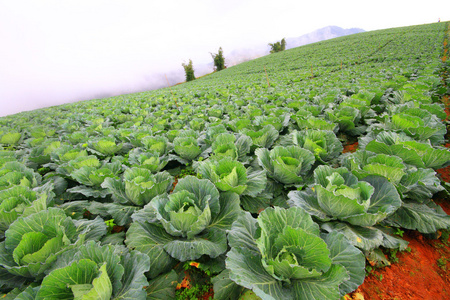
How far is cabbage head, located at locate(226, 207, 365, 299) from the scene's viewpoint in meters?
1.41


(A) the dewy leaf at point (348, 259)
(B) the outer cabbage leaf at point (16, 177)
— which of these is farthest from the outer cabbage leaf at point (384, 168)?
(B) the outer cabbage leaf at point (16, 177)

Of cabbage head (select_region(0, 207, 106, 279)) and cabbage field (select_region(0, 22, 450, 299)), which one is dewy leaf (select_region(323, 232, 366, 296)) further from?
cabbage head (select_region(0, 207, 106, 279))

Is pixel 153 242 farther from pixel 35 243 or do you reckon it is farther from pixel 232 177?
pixel 232 177

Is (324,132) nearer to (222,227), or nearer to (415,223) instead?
(415,223)

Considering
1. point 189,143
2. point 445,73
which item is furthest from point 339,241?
point 445,73

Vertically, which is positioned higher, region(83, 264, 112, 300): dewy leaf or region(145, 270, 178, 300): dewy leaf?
region(83, 264, 112, 300): dewy leaf

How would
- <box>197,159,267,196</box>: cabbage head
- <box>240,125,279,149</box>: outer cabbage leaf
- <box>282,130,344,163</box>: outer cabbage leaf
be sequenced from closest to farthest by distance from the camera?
<box>197,159,267,196</box>: cabbage head → <box>282,130,344,163</box>: outer cabbage leaf → <box>240,125,279,149</box>: outer cabbage leaf

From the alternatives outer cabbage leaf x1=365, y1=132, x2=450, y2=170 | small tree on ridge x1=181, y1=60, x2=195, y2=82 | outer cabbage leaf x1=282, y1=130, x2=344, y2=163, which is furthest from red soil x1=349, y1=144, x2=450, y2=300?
small tree on ridge x1=181, y1=60, x2=195, y2=82

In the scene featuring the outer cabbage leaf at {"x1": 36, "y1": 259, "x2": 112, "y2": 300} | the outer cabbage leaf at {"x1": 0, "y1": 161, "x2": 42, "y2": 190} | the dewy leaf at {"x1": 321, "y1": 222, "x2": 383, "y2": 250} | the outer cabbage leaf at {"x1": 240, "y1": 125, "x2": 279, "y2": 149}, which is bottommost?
the dewy leaf at {"x1": 321, "y1": 222, "x2": 383, "y2": 250}

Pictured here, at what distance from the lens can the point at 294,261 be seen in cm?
155

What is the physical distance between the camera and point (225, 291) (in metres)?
1.63

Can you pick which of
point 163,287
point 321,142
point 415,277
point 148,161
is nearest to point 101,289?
point 163,287

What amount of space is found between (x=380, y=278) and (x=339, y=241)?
0.75m

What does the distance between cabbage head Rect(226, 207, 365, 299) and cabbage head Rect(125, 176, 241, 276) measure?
389 mm
